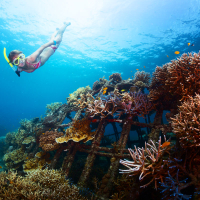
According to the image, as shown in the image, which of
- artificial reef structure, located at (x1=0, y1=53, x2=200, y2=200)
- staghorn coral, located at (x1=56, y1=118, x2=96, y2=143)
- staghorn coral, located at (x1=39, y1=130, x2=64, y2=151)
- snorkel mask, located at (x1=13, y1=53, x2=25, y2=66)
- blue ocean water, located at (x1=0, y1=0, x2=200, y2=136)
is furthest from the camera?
blue ocean water, located at (x1=0, y1=0, x2=200, y2=136)

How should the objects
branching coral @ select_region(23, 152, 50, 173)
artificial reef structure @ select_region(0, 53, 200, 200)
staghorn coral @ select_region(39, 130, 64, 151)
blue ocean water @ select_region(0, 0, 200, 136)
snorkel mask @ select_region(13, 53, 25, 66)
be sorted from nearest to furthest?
artificial reef structure @ select_region(0, 53, 200, 200) < snorkel mask @ select_region(13, 53, 25, 66) < staghorn coral @ select_region(39, 130, 64, 151) < branching coral @ select_region(23, 152, 50, 173) < blue ocean water @ select_region(0, 0, 200, 136)

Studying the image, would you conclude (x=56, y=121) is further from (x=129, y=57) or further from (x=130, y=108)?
(x=129, y=57)

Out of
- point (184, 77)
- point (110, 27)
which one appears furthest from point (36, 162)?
point (110, 27)

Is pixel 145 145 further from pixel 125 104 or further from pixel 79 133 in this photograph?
pixel 79 133

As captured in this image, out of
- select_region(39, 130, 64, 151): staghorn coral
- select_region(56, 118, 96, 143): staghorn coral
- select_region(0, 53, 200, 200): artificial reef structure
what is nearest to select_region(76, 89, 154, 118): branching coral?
select_region(0, 53, 200, 200): artificial reef structure

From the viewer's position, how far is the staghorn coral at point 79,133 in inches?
195

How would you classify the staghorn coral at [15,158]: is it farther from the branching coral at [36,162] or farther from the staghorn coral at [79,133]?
the staghorn coral at [79,133]

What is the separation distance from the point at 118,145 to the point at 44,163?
14.1 feet

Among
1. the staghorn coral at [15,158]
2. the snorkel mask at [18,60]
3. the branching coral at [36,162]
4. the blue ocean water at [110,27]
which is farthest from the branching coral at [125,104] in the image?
the blue ocean water at [110,27]

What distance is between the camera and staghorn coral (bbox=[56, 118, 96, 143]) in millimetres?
4941

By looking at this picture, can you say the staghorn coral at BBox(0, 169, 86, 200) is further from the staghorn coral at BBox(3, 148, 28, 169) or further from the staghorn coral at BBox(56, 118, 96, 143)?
the staghorn coral at BBox(3, 148, 28, 169)

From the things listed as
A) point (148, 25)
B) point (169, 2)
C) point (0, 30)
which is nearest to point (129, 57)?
point (148, 25)

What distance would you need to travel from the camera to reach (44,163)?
18.8 ft

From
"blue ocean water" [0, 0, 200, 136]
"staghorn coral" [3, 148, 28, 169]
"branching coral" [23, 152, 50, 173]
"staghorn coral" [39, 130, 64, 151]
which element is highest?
"blue ocean water" [0, 0, 200, 136]
